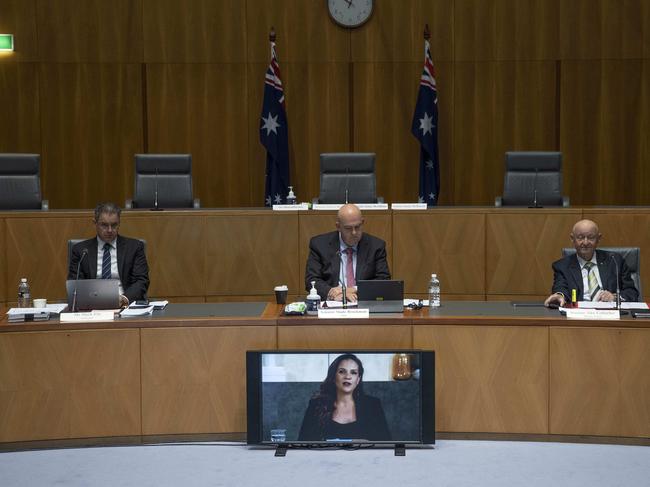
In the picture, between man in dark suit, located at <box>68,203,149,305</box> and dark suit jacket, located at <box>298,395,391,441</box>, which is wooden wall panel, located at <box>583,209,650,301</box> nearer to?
dark suit jacket, located at <box>298,395,391,441</box>

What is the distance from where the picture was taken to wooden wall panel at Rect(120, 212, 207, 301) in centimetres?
855

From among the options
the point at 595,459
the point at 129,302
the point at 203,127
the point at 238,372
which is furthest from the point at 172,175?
the point at 595,459

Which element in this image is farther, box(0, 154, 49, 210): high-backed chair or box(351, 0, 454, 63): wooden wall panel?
box(351, 0, 454, 63): wooden wall panel

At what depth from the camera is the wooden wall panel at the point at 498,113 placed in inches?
444

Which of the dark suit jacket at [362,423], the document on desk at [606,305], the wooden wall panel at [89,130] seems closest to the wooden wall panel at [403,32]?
the wooden wall panel at [89,130]

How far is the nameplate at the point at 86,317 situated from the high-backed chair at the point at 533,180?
4.87m

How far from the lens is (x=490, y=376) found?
5.36m

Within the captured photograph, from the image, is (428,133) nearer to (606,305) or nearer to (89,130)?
(89,130)

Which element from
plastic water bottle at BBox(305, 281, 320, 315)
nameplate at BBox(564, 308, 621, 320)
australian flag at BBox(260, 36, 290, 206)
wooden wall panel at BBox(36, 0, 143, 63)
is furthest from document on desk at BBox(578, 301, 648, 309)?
wooden wall panel at BBox(36, 0, 143, 63)

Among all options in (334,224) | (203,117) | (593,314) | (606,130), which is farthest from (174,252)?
(606,130)

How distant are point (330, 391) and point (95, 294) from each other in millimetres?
1528

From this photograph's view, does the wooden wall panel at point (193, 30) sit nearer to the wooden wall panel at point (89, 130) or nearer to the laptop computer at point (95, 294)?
the wooden wall panel at point (89, 130)

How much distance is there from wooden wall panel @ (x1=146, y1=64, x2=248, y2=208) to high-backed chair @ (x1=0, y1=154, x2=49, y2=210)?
2289 millimetres

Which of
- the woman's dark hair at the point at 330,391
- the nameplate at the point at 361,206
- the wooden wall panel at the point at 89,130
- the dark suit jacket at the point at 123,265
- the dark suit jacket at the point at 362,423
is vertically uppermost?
the wooden wall panel at the point at 89,130
